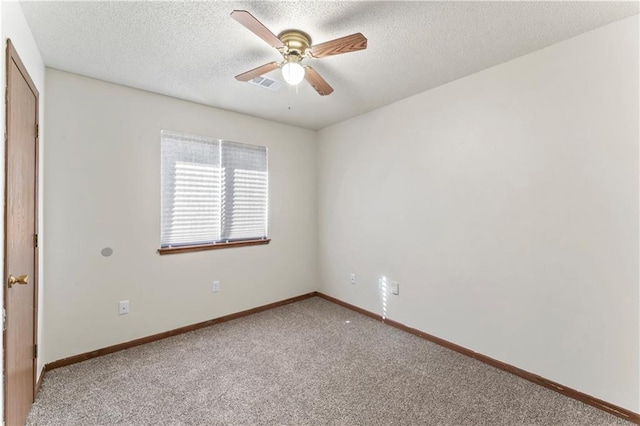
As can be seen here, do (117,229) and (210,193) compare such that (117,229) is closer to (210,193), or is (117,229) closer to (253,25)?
(210,193)

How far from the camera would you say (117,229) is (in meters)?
2.68

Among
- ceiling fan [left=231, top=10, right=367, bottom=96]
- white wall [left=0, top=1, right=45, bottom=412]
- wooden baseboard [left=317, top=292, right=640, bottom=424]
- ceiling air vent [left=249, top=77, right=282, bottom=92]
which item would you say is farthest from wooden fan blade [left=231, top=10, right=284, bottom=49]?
wooden baseboard [left=317, top=292, right=640, bottom=424]

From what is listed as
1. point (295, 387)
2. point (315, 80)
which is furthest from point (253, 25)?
point (295, 387)

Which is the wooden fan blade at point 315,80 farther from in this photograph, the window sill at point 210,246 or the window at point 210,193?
the window sill at point 210,246

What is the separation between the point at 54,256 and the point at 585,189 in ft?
13.0

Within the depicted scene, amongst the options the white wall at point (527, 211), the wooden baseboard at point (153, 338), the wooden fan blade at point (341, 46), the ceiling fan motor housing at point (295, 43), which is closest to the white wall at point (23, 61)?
the wooden baseboard at point (153, 338)

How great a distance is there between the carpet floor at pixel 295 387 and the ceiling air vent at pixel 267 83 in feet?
7.91

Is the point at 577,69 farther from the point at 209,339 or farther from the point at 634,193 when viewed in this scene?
the point at 209,339

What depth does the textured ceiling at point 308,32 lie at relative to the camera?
5.51ft

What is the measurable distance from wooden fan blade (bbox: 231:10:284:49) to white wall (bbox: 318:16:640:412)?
177 centimetres

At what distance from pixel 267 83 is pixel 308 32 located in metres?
0.85

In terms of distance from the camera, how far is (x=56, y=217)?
2381 mm

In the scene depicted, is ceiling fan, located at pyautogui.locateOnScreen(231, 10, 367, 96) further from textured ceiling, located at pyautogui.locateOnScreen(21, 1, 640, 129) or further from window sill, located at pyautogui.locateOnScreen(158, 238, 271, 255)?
window sill, located at pyautogui.locateOnScreen(158, 238, 271, 255)

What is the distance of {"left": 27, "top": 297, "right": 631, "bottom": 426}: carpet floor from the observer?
1835mm
